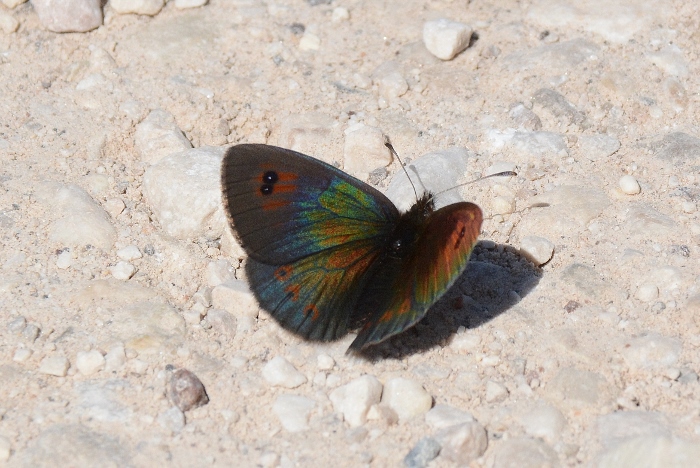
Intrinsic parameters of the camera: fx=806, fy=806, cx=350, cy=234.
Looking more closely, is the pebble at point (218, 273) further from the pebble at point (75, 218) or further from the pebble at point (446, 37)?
the pebble at point (446, 37)

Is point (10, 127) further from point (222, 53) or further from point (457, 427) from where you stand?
point (457, 427)

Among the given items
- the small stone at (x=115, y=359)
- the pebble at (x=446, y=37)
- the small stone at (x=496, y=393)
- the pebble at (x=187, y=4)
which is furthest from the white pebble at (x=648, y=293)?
the pebble at (x=187, y=4)

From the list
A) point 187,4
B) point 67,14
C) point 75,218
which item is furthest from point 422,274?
point 67,14

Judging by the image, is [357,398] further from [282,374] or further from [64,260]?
[64,260]

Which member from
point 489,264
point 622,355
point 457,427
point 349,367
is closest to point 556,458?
point 457,427

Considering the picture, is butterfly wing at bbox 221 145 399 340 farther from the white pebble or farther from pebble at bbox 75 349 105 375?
the white pebble
